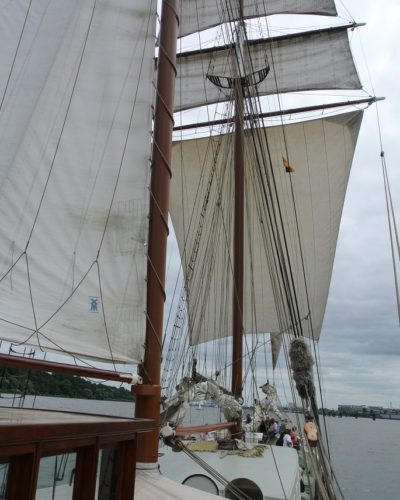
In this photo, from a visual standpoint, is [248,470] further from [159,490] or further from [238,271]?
[238,271]

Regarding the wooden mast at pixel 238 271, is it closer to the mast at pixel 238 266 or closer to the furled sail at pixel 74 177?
the mast at pixel 238 266

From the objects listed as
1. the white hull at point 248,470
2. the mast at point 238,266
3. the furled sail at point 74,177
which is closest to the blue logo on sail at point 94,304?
the furled sail at point 74,177

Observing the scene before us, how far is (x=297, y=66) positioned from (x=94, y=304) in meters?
23.1

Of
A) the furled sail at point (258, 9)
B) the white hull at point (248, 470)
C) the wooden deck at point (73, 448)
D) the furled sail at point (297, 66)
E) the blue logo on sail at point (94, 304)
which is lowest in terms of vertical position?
the white hull at point (248, 470)

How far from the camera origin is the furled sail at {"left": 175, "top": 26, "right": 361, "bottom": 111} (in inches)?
903

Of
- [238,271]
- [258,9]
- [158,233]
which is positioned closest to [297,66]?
[258,9]

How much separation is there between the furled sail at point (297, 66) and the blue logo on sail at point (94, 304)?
19968 mm

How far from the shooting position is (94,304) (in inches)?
149

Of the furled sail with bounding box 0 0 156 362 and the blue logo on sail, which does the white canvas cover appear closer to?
the furled sail with bounding box 0 0 156 362

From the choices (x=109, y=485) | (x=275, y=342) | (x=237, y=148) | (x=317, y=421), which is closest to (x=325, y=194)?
(x=275, y=342)

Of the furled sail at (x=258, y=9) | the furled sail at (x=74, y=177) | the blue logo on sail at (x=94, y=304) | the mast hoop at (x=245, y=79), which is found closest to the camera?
the furled sail at (x=74, y=177)

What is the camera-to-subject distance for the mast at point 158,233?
4.04 meters

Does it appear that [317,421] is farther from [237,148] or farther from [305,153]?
[305,153]

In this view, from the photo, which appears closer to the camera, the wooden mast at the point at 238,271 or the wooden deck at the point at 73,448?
the wooden deck at the point at 73,448
